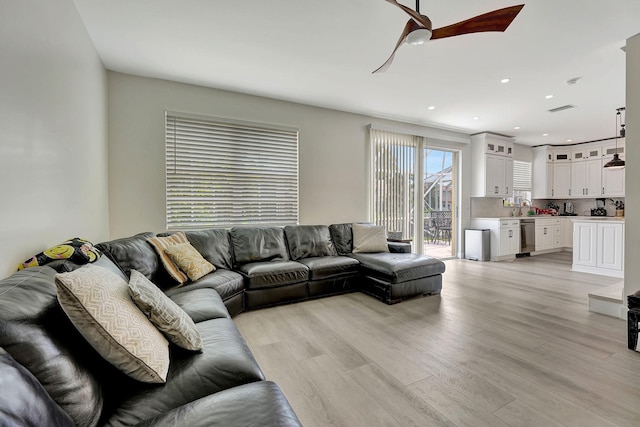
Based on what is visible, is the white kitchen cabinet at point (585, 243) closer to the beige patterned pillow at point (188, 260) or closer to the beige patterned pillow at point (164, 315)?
the beige patterned pillow at point (188, 260)

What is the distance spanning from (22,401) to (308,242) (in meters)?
3.44

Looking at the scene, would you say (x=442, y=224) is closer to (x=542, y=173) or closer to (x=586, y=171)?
(x=542, y=173)

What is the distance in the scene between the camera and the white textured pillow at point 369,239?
4223mm

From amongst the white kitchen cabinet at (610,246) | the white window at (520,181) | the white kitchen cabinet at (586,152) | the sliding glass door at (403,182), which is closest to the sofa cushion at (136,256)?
the sliding glass door at (403,182)

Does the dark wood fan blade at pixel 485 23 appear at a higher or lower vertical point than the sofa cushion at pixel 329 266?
higher

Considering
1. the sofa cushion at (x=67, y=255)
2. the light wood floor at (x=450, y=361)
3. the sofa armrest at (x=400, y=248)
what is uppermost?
the sofa cushion at (x=67, y=255)

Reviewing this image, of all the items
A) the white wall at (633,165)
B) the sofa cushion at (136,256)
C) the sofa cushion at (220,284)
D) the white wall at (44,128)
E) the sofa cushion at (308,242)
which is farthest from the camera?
the sofa cushion at (308,242)

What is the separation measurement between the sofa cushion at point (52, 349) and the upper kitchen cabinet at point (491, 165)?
23.0ft

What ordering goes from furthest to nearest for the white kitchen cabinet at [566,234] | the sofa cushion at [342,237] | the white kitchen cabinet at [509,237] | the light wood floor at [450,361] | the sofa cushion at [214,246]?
1. the white kitchen cabinet at [566,234]
2. the white kitchen cabinet at [509,237]
3. the sofa cushion at [342,237]
4. the sofa cushion at [214,246]
5. the light wood floor at [450,361]

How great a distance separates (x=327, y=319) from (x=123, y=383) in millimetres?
2021

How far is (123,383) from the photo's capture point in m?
1.13

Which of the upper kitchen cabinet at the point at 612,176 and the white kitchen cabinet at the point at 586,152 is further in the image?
the white kitchen cabinet at the point at 586,152

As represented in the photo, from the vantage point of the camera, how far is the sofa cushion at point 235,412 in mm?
904

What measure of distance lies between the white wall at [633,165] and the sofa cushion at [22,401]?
13.9ft
